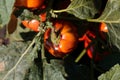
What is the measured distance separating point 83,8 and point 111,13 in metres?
0.08

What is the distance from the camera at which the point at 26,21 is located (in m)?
1.43

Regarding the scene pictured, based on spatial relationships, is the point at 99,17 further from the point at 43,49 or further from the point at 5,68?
the point at 5,68

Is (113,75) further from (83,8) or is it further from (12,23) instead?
(12,23)

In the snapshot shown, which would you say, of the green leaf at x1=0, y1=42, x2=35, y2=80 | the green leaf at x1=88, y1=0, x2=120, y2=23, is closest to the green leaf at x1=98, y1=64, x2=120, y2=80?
the green leaf at x1=88, y1=0, x2=120, y2=23

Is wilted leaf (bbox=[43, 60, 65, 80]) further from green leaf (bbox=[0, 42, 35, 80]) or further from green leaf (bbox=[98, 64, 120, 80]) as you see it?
green leaf (bbox=[98, 64, 120, 80])

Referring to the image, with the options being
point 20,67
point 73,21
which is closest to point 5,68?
point 20,67

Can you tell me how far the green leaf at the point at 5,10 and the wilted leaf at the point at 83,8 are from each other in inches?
9.8

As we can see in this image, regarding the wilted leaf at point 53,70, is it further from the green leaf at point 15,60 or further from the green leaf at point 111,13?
the green leaf at point 111,13

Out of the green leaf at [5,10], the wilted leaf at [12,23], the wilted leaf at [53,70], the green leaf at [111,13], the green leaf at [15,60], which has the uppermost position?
the green leaf at [5,10]

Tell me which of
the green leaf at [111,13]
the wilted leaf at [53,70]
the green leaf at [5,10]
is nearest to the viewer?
the green leaf at [5,10]

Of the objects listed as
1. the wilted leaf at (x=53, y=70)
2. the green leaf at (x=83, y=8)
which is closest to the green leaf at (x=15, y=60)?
the wilted leaf at (x=53, y=70)

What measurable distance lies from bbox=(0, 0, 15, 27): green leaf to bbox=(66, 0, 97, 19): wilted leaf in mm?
249

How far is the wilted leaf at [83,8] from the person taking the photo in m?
1.25

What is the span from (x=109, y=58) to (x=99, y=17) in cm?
18
